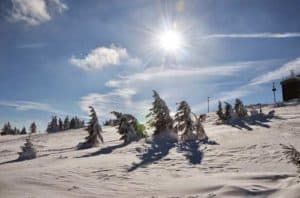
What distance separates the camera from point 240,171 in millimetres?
20125

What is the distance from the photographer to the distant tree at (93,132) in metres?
39.1

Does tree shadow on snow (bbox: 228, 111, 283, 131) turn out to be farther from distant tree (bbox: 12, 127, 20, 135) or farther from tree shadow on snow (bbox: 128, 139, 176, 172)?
distant tree (bbox: 12, 127, 20, 135)

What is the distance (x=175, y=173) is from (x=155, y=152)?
651cm

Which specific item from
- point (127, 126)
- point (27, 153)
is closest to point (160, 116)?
point (127, 126)

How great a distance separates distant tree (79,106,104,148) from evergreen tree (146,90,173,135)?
6505 millimetres

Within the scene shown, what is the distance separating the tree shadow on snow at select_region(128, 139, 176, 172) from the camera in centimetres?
2392

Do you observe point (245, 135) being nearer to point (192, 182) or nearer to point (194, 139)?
point (194, 139)

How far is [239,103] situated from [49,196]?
127ft

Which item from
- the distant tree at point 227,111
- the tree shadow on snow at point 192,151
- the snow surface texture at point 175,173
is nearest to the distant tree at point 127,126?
the snow surface texture at point 175,173

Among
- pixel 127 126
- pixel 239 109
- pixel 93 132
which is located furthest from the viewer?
pixel 239 109

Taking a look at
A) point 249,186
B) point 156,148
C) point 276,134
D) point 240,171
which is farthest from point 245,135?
point 249,186

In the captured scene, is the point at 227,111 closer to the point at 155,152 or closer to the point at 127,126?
the point at 127,126

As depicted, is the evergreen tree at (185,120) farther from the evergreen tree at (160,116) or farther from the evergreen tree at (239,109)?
the evergreen tree at (239,109)

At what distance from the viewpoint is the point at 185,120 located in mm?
33562
